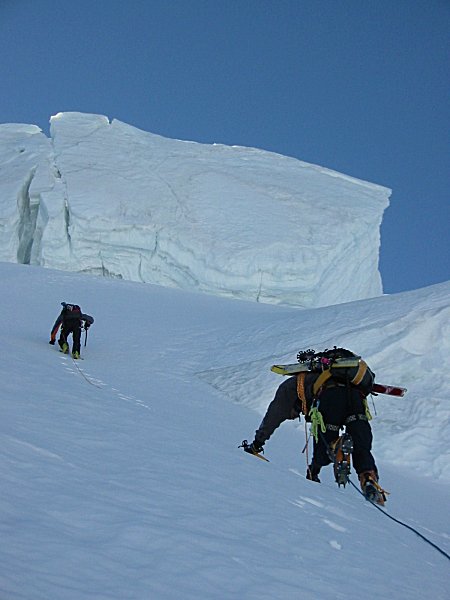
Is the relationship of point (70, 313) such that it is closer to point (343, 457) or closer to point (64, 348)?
point (64, 348)

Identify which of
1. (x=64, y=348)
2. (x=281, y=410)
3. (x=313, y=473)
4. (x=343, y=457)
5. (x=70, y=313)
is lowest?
(x=313, y=473)

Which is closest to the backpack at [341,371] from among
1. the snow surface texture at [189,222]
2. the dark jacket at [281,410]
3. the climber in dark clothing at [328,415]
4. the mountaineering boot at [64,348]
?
the climber in dark clothing at [328,415]

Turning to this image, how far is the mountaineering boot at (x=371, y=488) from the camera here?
477 cm

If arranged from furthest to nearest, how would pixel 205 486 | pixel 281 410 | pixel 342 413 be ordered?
pixel 281 410, pixel 342 413, pixel 205 486

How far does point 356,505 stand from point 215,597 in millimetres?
2805

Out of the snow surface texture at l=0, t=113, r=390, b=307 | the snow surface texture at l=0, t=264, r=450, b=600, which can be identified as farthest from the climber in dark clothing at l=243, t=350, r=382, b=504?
the snow surface texture at l=0, t=113, r=390, b=307

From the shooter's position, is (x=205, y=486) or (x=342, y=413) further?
(x=342, y=413)

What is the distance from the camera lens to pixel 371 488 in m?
4.81

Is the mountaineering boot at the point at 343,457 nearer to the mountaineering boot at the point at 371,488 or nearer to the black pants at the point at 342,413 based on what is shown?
the black pants at the point at 342,413

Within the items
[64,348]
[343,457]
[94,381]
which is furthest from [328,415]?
[64,348]

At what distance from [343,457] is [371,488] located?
0.36 m

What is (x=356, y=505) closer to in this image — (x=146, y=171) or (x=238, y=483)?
(x=238, y=483)

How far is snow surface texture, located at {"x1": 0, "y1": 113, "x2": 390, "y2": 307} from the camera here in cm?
2686

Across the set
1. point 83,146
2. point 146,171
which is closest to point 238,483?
point 146,171
